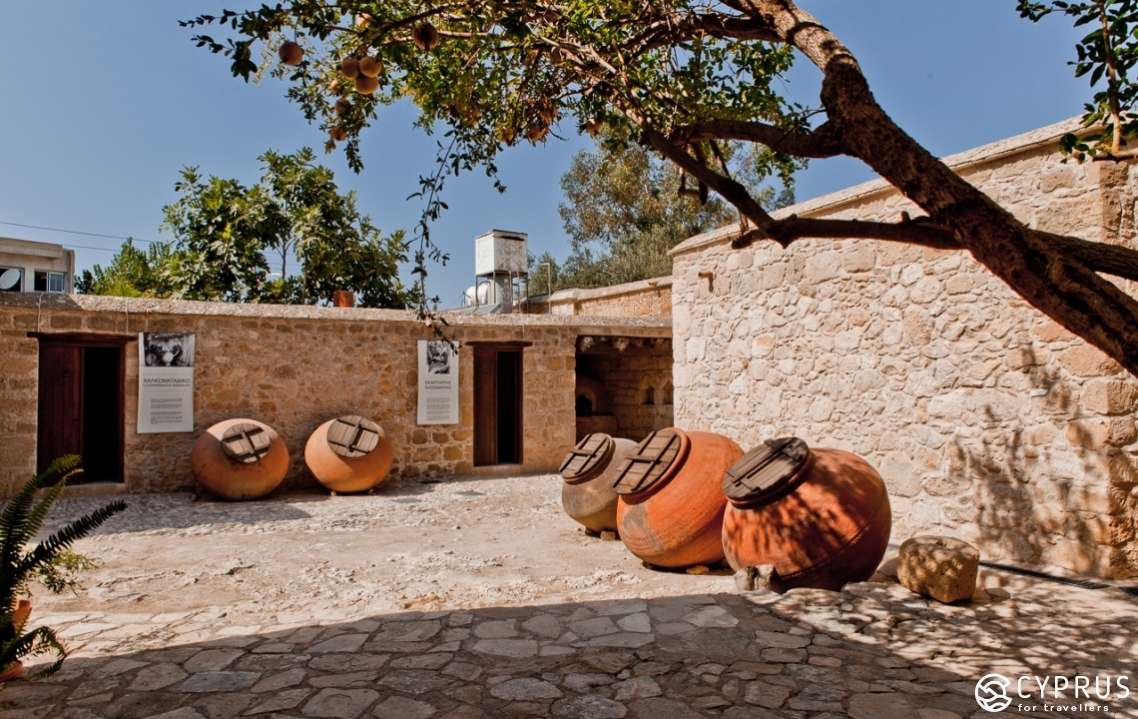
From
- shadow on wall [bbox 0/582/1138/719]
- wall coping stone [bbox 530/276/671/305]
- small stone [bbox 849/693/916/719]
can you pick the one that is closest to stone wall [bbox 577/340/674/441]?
wall coping stone [bbox 530/276/671/305]

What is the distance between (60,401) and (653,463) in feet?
25.2

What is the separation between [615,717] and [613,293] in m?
12.5

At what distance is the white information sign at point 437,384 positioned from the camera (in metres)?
10.8

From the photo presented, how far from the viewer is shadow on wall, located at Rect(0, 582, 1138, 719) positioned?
299 centimetres

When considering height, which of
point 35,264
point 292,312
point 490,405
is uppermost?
point 35,264

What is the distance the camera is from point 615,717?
2.88 metres

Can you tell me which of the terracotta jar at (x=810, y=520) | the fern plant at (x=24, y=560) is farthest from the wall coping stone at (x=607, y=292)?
the fern plant at (x=24, y=560)

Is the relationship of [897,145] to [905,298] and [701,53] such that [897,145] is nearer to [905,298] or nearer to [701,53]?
[701,53]

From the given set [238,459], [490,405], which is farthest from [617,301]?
[238,459]

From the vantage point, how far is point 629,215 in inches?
856

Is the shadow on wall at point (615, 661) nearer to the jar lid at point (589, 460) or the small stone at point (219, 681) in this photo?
the small stone at point (219, 681)

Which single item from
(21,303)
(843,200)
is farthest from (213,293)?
(843,200)

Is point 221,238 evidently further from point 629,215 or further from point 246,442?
point 629,215

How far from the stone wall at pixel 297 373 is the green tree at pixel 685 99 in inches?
205
